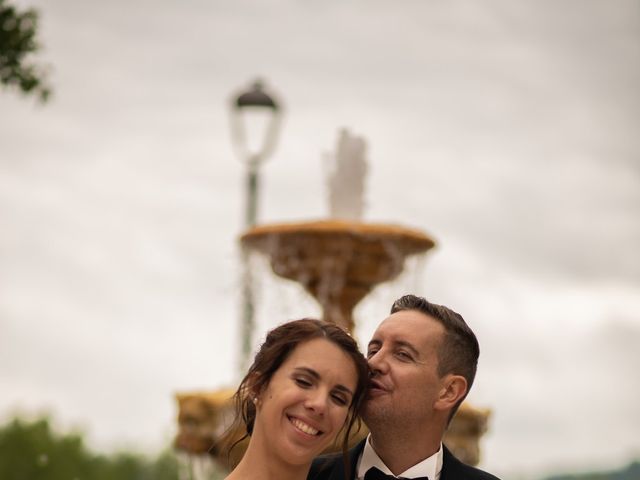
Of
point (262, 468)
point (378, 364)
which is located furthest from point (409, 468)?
point (262, 468)

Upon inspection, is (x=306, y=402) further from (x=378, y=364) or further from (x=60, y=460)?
(x=60, y=460)

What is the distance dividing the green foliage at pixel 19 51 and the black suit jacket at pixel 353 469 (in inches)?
213

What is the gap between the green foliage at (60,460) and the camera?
52.1 m

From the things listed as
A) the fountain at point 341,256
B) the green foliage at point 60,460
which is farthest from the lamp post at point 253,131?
the green foliage at point 60,460

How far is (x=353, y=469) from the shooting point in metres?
5.62

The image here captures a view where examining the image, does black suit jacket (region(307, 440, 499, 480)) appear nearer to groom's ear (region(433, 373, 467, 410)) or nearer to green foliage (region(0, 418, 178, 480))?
groom's ear (region(433, 373, 467, 410))

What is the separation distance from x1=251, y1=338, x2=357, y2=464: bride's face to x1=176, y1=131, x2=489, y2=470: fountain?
27.0ft

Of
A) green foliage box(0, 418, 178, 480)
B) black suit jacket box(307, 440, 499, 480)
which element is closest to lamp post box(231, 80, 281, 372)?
black suit jacket box(307, 440, 499, 480)

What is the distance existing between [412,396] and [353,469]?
1.36 feet

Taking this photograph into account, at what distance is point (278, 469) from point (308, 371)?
39 cm

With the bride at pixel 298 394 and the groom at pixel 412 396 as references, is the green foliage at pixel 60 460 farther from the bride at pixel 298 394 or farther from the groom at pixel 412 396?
the bride at pixel 298 394

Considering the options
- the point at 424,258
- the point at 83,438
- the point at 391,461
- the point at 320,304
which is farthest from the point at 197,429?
the point at 83,438

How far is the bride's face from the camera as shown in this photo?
5.05 meters

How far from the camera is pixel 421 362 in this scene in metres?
5.54
